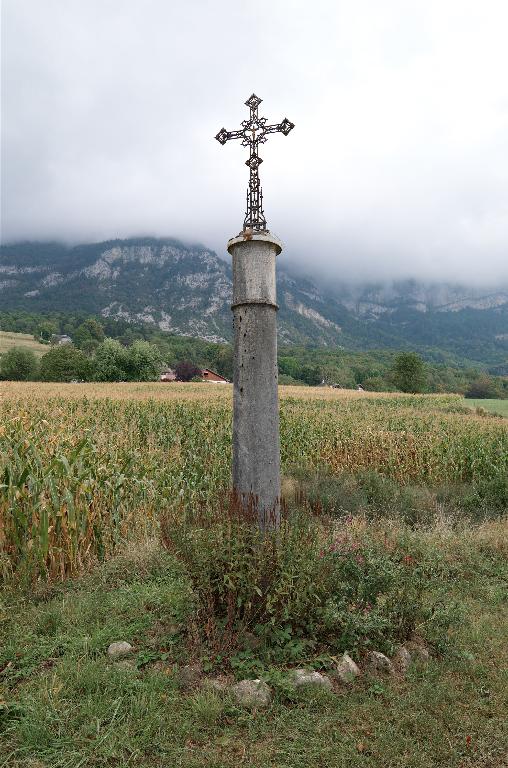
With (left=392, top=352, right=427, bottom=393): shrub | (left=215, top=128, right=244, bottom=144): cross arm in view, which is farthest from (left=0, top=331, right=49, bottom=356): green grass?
(left=215, top=128, right=244, bottom=144): cross arm

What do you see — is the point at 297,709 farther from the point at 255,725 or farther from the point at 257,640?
the point at 257,640

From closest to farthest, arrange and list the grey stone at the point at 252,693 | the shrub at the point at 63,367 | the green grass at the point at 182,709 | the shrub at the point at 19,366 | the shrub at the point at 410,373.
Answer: the green grass at the point at 182,709 → the grey stone at the point at 252,693 → the shrub at the point at 63,367 → the shrub at the point at 19,366 → the shrub at the point at 410,373

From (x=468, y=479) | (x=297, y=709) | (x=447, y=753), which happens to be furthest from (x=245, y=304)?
(x=468, y=479)

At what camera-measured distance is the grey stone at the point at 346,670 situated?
3.41m

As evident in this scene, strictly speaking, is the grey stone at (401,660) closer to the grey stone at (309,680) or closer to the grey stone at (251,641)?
the grey stone at (309,680)

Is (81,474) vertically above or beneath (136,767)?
above

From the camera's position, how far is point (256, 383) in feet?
14.1

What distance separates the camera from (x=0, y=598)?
448 cm

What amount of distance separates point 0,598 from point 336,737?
3.51m

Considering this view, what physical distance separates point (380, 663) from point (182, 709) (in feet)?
5.35

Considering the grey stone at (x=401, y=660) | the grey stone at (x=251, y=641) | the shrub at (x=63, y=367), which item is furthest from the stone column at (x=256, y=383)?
the shrub at (x=63, y=367)

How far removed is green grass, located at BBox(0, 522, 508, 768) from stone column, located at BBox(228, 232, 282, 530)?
1.18m

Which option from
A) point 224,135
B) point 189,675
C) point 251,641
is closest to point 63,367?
point 224,135

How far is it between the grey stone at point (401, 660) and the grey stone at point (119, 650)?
2.20m
